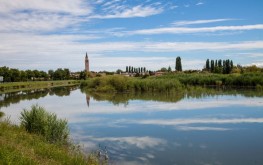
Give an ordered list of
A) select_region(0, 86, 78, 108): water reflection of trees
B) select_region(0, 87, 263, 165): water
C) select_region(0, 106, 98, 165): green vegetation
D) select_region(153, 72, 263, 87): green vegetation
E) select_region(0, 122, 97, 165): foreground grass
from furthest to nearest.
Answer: select_region(153, 72, 263, 87): green vegetation
select_region(0, 86, 78, 108): water reflection of trees
select_region(0, 87, 263, 165): water
select_region(0, 106, 98, 165): green vegetation
select_region(0, 122, 97, 165): foreground grass

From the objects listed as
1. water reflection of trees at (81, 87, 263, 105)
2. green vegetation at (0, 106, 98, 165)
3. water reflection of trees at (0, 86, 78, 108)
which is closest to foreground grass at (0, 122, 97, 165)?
green vegetation at (0, 106, 98, 165)

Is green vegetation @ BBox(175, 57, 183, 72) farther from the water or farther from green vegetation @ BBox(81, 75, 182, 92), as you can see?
the water

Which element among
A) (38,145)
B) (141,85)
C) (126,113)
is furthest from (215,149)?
(141,85)

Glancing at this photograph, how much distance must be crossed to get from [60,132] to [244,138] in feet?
26.5

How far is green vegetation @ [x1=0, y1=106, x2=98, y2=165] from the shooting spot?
8.78 metres

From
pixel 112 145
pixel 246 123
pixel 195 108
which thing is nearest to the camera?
pixel 112 145

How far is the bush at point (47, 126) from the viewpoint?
13.8 meters

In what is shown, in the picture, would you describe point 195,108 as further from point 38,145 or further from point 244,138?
point 38,145

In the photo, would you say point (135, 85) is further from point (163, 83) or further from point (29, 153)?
point (29, 153)

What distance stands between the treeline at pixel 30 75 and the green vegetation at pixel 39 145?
70.2 meters

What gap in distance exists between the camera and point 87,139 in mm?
15930

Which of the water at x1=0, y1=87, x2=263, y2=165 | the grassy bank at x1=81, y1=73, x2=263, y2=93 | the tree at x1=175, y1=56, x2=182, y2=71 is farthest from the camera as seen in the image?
the tree at x1=175, y1=56, x2=182, y2=71

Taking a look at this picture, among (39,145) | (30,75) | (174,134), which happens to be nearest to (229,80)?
(174,134)

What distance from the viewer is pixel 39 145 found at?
439 inches
